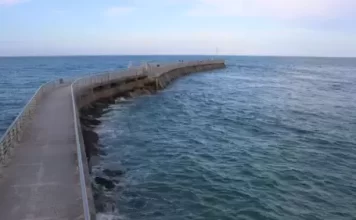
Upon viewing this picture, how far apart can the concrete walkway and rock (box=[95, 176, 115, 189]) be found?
180cm

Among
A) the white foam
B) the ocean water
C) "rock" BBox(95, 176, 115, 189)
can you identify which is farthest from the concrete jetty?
the ocean water

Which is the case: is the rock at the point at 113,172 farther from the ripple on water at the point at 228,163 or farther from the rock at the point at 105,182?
the rock at the point at 105,182

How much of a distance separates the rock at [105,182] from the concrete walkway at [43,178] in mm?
1804

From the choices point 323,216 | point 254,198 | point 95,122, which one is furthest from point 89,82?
point 323,216

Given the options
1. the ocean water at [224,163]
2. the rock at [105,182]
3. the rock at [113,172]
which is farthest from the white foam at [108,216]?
the rock at [113,172]

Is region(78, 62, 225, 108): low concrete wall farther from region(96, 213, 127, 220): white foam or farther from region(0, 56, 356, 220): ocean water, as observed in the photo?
region(96, 213, 127, 220): white foam

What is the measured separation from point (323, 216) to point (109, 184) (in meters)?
8.02

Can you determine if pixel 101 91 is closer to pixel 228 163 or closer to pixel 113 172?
pixel 113 172

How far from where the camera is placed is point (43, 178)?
1043 cm

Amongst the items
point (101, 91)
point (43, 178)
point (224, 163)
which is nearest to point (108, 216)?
point (43, 178)

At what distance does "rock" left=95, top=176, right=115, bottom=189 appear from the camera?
1408 centimetres

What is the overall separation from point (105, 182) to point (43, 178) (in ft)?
13.7

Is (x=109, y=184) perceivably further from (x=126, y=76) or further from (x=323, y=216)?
(x=126, y=76)

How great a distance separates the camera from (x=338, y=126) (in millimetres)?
26781
